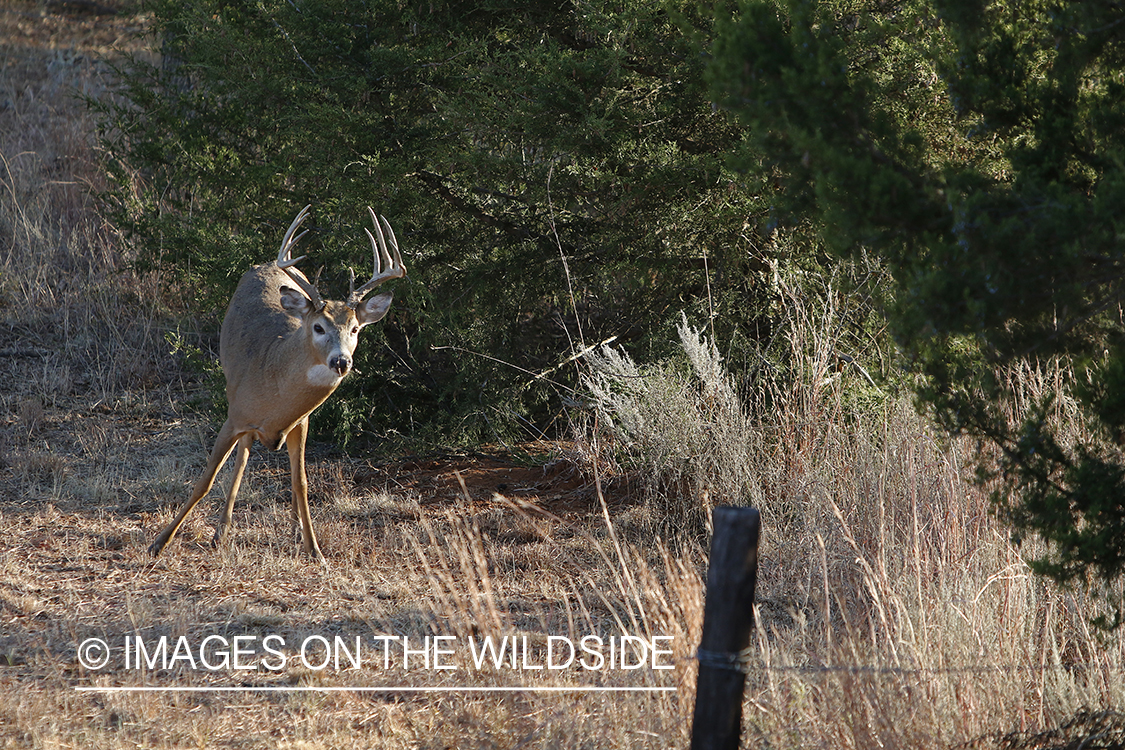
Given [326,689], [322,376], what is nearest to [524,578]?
[322,376]

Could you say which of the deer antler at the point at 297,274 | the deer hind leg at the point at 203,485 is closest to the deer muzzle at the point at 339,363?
the deer antler at the point at 297,274

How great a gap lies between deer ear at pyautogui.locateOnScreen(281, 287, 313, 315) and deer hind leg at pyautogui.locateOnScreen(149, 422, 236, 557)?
82 cm

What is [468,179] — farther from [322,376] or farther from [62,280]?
[62,280]

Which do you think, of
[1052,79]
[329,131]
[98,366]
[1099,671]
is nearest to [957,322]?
[1052,79]

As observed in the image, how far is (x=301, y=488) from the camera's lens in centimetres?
595

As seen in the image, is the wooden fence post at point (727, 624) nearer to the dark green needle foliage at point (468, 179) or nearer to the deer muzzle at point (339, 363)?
the deer muzzle at point (339, 363)

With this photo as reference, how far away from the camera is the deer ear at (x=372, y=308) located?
19.1 feet

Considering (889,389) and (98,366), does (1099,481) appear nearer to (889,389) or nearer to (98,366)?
(889,389)

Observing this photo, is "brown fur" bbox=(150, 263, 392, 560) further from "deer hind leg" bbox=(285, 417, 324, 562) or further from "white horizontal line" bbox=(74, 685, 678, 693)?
"white horizontal line" bbox=(74, 685, 678, 693)

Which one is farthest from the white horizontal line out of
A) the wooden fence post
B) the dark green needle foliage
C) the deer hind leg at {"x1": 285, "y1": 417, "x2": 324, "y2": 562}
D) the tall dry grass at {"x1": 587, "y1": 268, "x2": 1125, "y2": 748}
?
the dark green needle foliage

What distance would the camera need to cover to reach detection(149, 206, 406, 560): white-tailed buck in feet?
18.4

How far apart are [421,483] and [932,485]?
3.65m

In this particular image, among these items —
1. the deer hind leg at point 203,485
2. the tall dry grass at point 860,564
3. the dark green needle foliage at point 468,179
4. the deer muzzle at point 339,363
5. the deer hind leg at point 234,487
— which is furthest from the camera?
the dark green needle foliage at point 468,179

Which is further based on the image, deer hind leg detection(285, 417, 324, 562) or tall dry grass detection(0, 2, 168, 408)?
tall dry grass detection(0, 2, 168, 408)
